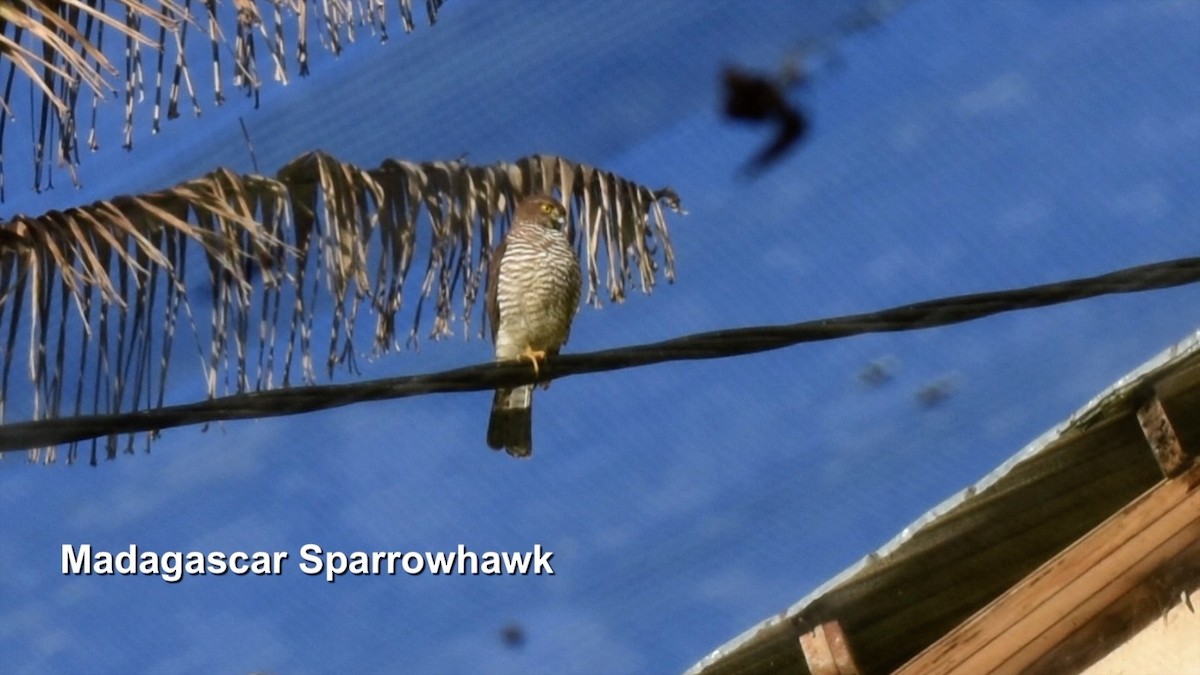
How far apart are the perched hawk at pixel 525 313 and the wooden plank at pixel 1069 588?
94.2 inches

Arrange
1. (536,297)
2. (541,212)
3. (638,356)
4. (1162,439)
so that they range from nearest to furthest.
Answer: (638,356) → (1162,439) → (541,212) → (536,297)

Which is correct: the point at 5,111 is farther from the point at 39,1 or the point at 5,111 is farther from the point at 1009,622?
the point at 1009,622

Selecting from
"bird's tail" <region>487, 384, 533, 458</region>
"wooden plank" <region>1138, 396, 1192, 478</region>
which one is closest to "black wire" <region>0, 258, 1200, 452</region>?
"wooden plank" <region>1138, 396, 1192, 478</region>

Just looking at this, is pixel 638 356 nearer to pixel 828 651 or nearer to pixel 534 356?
pixel 828 651

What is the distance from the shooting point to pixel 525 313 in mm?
6441

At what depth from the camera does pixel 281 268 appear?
470 cm

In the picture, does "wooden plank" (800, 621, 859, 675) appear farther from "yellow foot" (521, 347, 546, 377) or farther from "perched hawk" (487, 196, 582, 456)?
"perched hawk" (487, 196, 582, 456)

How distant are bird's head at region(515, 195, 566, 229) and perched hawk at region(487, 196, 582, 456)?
1.62ft

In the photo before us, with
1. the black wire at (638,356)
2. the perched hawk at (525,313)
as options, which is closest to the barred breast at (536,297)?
the perched hawk at (525,313)

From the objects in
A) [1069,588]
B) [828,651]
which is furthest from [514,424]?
[1069,588]

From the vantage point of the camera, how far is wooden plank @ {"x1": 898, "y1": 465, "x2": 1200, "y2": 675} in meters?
4.11

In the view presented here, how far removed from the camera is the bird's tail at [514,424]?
637cm

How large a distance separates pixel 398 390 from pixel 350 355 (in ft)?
3.83

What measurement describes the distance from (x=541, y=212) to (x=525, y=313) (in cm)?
100
